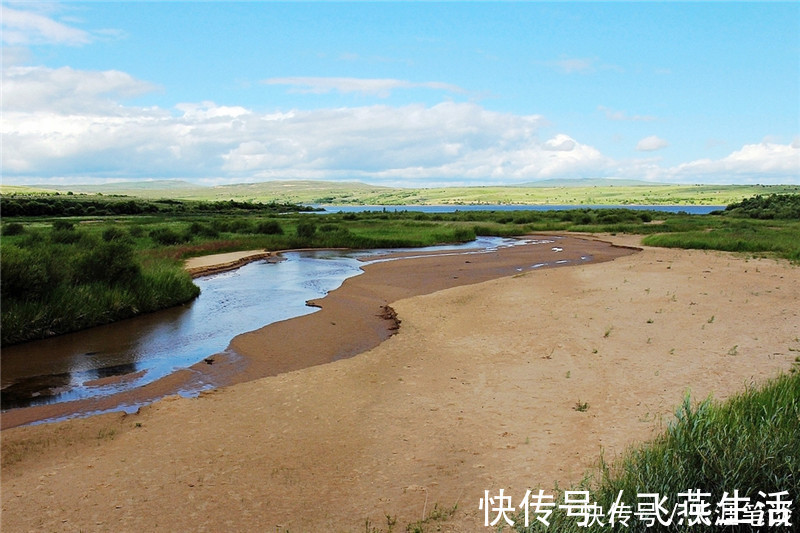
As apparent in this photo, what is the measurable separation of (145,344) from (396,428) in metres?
8.23

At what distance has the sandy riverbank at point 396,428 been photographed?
536cm

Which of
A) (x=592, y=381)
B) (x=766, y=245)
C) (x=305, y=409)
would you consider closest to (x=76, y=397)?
(x=305, y=409)

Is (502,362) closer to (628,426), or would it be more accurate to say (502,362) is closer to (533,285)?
(628,426)

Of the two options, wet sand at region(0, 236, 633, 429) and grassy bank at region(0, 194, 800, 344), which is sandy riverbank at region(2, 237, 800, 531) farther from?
grassy bank at region(0, 194, 800, 344)

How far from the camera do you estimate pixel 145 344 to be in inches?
512

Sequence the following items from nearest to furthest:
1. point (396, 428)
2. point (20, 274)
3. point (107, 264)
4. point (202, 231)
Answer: point (396, 428), point (20, 274), point (107, 264), point (202, 231)

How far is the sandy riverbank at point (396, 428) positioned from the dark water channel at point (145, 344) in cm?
161

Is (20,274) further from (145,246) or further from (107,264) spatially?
(145,246)

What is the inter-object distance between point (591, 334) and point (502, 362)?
2.80 metres

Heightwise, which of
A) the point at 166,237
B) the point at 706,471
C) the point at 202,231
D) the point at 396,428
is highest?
the point at 202,231

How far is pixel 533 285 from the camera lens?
1927 cm

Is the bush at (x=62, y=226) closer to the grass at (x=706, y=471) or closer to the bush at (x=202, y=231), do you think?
the bush at (x=202, y=231)

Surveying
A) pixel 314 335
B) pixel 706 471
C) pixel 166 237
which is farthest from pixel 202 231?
pixel 706 471

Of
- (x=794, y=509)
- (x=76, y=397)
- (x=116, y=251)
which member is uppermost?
(x=116, y=251)
